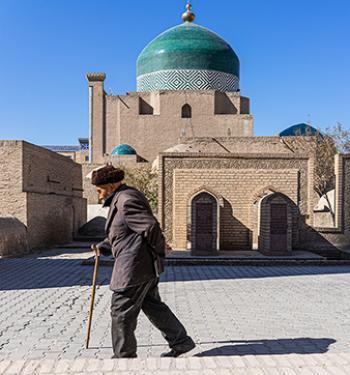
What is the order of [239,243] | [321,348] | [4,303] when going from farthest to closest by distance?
[239,243] < [4,303] < [321,348]

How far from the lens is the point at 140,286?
314cm

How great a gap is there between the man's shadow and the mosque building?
6.83 m

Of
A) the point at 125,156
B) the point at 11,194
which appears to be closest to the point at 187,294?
the point at 11,194

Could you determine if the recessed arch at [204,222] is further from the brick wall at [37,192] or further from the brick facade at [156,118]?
the brick facade at [156,118]

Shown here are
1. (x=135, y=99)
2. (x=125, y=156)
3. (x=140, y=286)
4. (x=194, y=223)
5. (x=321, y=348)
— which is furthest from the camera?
(x=135, y=99)

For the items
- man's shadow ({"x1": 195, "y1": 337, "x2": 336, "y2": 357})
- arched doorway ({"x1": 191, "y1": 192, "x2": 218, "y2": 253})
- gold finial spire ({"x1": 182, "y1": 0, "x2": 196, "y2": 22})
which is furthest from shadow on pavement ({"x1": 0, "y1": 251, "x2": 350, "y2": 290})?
gold finial spire ({"x1": 182, "y1": 0, "x2": 196, "y2": 22})

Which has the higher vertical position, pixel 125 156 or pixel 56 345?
pixel 125 156

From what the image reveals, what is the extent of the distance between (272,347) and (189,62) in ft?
96.5

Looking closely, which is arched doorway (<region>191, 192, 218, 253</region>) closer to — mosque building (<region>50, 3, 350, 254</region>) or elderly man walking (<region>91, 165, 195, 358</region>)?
mosque building (<region>50, 3, 350, 254</region>)

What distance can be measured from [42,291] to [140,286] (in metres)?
3.80

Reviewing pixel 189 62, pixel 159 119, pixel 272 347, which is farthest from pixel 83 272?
pixel 189 62

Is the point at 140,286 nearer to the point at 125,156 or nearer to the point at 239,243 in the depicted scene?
the point at 239,243

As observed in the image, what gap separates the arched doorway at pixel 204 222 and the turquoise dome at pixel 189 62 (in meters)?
21.6

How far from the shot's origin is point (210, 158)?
12391 mm
